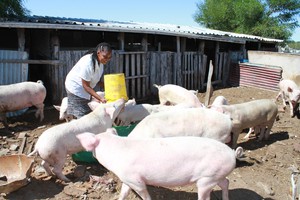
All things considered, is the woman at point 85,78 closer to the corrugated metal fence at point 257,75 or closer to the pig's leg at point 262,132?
the pig's leg at point 262,132

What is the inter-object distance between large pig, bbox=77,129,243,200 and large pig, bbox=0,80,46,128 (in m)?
4.25

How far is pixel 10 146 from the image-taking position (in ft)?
19.0

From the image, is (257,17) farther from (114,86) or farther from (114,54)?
(114,86)

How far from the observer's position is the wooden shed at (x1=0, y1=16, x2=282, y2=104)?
7566 mm

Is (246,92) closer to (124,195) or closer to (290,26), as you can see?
(124,195)

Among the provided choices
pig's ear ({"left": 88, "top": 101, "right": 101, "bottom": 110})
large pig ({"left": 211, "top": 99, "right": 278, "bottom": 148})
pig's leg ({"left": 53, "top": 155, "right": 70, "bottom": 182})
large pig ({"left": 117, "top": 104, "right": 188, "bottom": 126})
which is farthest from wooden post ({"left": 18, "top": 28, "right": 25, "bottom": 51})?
large pig ({"left": 211, "top": 99, "right": 278, "bottom": 148})

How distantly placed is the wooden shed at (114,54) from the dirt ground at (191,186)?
1.53 metres

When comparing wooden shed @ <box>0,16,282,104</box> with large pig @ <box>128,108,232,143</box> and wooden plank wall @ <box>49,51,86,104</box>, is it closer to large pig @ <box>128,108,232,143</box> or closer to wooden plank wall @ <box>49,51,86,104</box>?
wooden plank wall @ <box>49,51,86,104</box>

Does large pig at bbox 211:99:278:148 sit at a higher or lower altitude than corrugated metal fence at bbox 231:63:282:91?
lower

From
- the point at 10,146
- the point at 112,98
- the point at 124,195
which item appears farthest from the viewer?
the point at 10,146

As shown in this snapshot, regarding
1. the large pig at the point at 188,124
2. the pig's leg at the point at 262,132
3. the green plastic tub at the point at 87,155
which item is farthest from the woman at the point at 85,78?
the pig's leg at the point at 262,132

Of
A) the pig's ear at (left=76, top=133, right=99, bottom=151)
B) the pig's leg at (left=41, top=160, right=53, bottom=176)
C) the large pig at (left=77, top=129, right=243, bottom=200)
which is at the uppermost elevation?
the pig's ear at (left=76, top=133, right=99, bottom=151)

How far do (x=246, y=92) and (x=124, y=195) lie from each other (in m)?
9.75

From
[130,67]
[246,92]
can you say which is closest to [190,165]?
[130,67]
